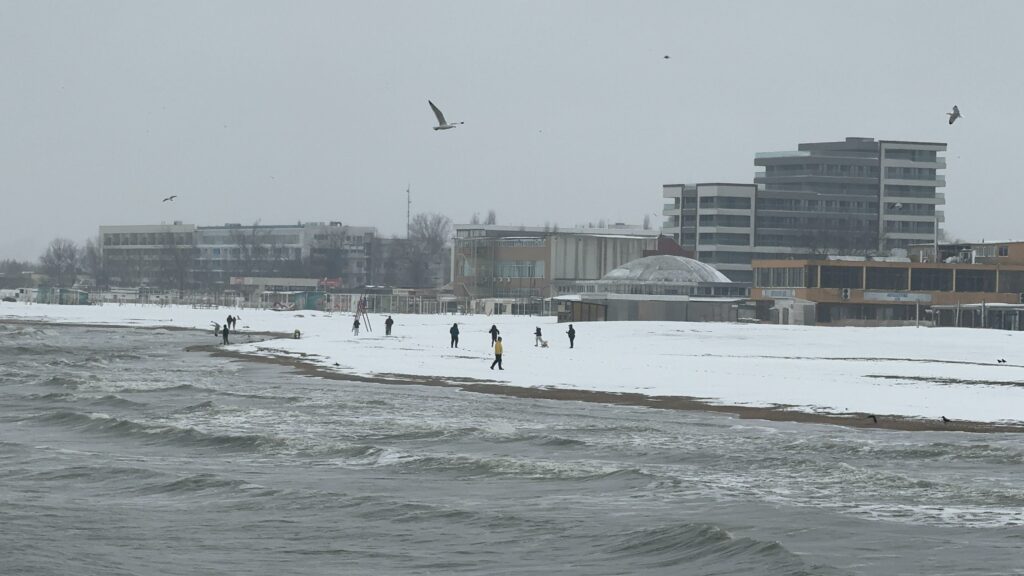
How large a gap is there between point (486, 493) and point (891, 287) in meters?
98.3

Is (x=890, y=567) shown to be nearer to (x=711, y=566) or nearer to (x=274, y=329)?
(x=711, y=566)

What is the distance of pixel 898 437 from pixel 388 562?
17956 mm

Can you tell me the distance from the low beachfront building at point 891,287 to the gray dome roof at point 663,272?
703 cm

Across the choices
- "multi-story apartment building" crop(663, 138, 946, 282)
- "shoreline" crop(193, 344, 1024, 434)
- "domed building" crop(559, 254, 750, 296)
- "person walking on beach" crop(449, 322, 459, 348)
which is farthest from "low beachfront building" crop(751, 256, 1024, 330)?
"multi-story apartment building" crop(663, 138, 946, 282)

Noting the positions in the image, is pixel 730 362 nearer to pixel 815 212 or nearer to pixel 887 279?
pixel 887 279

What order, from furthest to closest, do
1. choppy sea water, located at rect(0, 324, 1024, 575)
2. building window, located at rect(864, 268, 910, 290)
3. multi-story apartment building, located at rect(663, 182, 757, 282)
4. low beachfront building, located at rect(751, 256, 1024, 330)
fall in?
multi-story apartment building, located at rect(663, 182, 757, 282), building window, located at rect(864, 268, 910, 290), low beachfront building, located at rect(751, 256, 1024, 330), choppy sea water, located at rect(0, 324, 1024, 575)

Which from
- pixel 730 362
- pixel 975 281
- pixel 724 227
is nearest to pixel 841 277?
pixel 975 281

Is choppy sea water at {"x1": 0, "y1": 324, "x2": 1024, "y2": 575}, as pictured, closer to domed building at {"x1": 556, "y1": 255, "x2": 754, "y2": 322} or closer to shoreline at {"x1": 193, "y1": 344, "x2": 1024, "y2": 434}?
shoreline at {"x1": 193, "y1": 344, "x2": 1024, "y2": 434}

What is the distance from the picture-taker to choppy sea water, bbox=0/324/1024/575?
19766 millimetres

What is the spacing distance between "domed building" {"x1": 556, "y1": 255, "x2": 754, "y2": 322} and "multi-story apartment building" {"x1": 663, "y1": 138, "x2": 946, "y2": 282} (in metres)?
62.1

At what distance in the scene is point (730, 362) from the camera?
63.2 metres

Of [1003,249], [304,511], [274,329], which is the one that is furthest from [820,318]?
[304,511]

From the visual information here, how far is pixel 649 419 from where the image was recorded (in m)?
38.8

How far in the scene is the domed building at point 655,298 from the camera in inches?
4368
